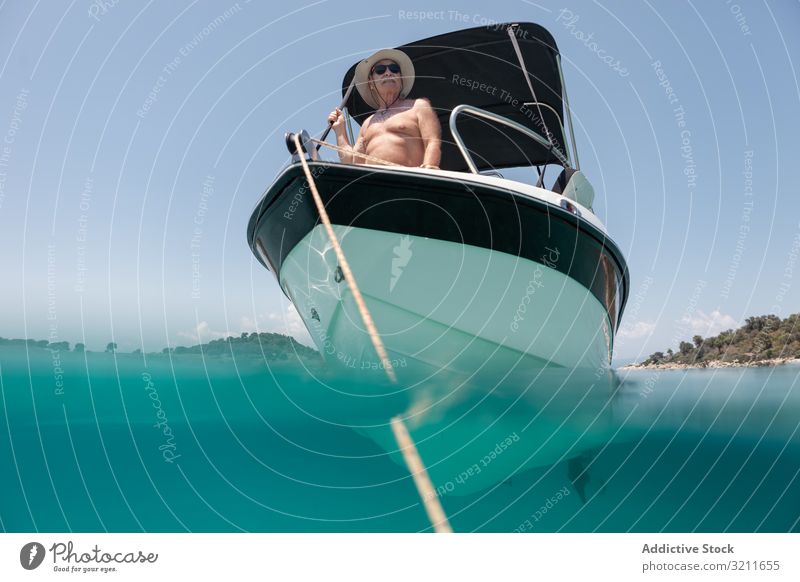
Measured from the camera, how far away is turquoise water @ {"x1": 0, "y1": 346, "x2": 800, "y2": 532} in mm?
3721

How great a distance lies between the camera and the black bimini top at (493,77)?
6090mm

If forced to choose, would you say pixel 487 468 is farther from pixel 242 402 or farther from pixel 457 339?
pixel 242 402

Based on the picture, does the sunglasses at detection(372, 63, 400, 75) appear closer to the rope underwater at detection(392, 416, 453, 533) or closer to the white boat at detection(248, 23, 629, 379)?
the white boat at detection(248, 23, 629, 379)

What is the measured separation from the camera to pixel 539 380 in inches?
161

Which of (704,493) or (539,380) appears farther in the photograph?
(704,493)

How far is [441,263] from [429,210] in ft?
1.30

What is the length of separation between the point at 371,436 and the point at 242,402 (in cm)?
321

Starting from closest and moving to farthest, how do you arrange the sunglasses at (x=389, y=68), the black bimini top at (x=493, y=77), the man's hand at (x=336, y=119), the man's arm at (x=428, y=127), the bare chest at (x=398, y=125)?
the man's arm at (x=428, y=127)
the bare chest at (x=398, y=125)
the sunglasses at (x=389, y=68)
the man's hand at (x=336, y=119)
the black bimini top at (x=493, y=77)

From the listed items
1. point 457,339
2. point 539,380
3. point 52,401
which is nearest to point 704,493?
point 539,380

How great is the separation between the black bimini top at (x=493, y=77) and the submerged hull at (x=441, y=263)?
8.05 ft

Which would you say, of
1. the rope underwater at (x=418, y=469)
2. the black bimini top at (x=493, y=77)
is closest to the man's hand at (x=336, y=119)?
the black bimini top at (x=493, y=77)

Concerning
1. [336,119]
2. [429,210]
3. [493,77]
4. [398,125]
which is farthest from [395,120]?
[493,77]

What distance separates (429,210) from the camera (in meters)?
3.58

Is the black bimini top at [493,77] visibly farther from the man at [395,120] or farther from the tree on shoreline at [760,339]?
the tree on shoreline at [760,339]
